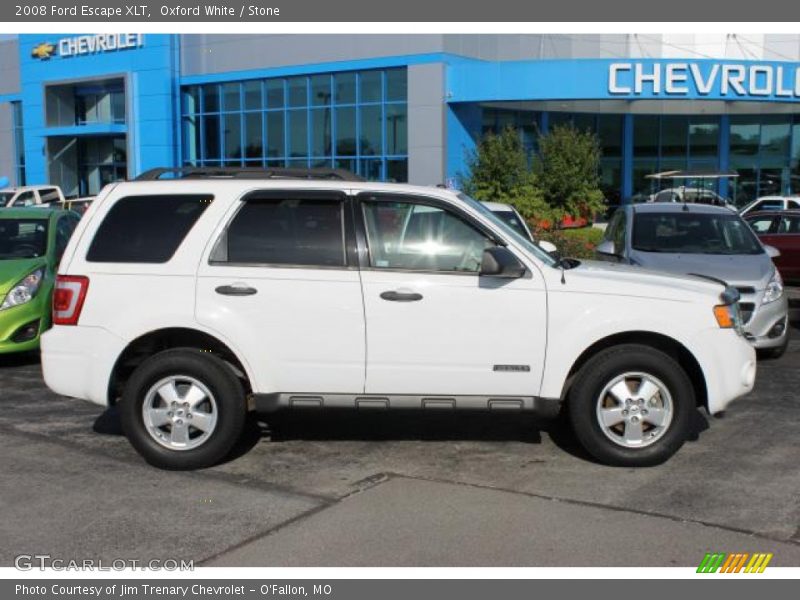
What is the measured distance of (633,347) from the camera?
19.1 ft

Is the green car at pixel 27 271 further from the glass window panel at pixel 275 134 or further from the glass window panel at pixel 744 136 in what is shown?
the glass window panel at pixel 744 136

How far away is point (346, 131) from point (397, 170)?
2647mm

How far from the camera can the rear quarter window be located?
19.6ft

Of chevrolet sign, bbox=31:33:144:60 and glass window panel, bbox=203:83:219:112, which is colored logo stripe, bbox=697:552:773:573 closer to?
glass window panel, bbox=203:83:219:112

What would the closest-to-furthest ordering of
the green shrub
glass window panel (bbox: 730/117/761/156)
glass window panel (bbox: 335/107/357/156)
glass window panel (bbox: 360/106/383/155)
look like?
the green shrub, glass window panel (bbox: 360/106/383/155), glass window panel (bbox: 335/107/357/156), glass window panel (bbox: 730/117/761/156)

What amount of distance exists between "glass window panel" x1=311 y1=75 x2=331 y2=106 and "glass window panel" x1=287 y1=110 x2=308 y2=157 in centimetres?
72

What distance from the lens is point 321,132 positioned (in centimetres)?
3344

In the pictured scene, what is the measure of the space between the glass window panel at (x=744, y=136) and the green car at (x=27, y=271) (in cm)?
3115

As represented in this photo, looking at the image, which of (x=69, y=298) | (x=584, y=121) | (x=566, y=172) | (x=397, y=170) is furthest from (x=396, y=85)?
(x=69, y=298)

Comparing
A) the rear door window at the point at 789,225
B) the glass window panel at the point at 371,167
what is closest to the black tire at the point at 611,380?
the rear door window at the point at 789,225

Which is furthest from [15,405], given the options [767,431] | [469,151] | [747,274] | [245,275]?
[469,151]

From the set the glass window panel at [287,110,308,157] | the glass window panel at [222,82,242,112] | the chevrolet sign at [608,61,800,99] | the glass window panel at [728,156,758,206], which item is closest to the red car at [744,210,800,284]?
the chevrolet sign at [608,61,800,99]

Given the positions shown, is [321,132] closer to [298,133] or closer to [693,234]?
[298,133]
